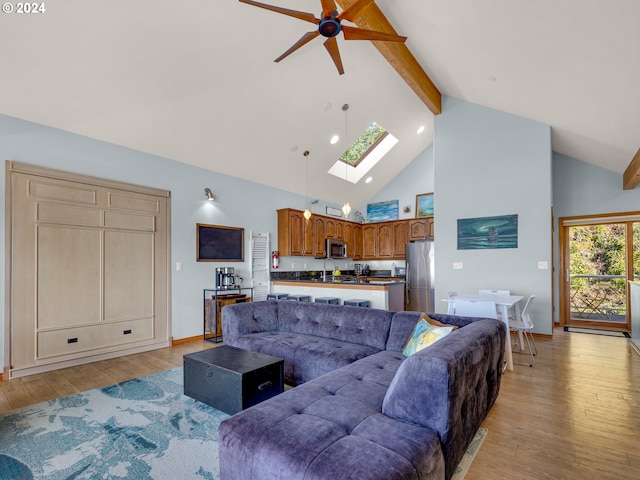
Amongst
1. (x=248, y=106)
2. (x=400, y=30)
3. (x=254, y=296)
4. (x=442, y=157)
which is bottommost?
(x=254, y=296)

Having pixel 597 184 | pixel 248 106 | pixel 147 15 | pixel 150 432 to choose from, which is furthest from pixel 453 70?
pixel 150 432

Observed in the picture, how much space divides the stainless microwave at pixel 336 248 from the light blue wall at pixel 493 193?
2544 mm

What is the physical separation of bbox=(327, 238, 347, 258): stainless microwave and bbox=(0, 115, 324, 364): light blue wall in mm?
1444

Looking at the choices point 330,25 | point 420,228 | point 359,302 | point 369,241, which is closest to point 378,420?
point 330,25

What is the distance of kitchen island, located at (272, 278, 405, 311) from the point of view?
4809mm

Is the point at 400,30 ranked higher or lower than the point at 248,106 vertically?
higher

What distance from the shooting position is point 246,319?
3.57 meters

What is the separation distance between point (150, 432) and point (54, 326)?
2.44 metres

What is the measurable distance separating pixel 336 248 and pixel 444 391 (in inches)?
251

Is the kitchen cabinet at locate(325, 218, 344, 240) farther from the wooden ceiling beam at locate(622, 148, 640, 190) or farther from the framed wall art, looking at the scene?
the wooden ceiling beam at locate(622, 148, 640, 190)

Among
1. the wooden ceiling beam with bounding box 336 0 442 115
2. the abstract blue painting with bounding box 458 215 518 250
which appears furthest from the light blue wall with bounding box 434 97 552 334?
the wooden ceiling beam with bounding box 336 0 442 115

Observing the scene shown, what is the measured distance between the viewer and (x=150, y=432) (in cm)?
232

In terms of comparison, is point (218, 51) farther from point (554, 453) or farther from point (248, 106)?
point (554, 453)

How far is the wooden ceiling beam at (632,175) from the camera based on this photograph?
14.1 ft
